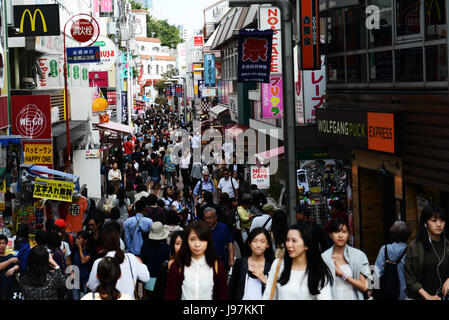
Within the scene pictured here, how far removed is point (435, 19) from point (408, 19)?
1.03 meters

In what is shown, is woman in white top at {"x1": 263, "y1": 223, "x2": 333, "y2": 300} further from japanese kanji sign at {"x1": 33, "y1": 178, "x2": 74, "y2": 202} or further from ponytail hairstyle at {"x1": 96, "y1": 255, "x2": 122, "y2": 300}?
japanese kanji sign at {"x1": 33, "y1": 178, "x2": 74, "y2": 202}

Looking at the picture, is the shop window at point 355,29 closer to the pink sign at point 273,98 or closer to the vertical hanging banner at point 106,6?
the pink sign at point 273,98

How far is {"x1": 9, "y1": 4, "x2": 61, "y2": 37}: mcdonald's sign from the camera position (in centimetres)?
1677

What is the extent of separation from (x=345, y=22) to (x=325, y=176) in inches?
146

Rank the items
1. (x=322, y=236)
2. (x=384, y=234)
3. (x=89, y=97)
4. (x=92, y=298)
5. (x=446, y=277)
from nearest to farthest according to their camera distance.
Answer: (x=92, y=298), (x=446, y=277), (x=322, y=236), (x=384, y=234), (x=89, y=97)

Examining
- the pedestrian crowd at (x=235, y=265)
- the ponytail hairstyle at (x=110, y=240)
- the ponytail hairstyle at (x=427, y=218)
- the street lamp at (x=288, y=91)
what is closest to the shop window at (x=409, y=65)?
the street lamp at (x=288, y=91)

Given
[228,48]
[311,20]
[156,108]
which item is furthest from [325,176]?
[156,108]

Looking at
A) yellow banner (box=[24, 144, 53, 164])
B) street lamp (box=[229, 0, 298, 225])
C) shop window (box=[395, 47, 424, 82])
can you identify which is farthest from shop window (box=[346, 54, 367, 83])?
yellow banner (box=[24, 144, 53, 164])

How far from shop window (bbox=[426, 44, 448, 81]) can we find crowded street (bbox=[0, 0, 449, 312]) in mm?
32

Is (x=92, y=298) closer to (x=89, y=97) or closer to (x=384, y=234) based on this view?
(x=384, y=234)

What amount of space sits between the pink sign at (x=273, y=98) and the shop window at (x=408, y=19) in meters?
9.08

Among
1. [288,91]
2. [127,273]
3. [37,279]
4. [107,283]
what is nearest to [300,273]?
[107,283]

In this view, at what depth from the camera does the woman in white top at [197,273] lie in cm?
Result: 656

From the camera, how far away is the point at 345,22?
15891 mm
